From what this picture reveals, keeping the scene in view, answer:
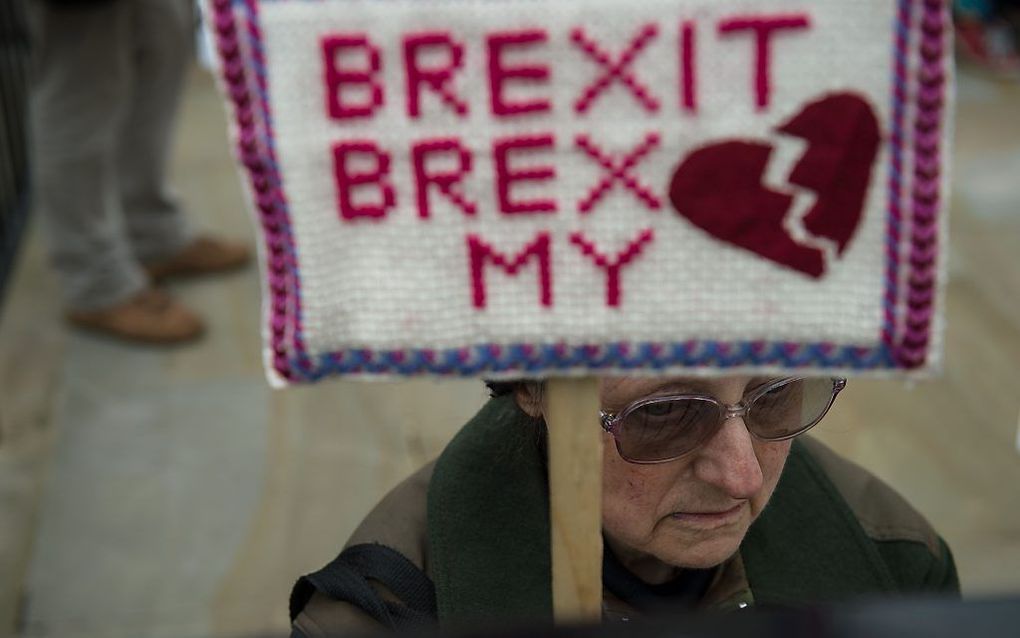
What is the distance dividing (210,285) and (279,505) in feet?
4.57

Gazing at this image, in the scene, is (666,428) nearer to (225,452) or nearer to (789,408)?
(789,408)

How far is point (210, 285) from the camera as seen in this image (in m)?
4.49

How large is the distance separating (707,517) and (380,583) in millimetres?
373

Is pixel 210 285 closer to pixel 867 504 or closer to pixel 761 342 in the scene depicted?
pixel 867 504

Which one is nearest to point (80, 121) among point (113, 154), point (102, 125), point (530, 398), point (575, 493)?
point (102, 125)

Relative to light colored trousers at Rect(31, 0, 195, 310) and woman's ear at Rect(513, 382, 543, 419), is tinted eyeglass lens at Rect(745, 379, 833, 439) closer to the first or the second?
woman's ear at Rect(513, 382, 543, 419)

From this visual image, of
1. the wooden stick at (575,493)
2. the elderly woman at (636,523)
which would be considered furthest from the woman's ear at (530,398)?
the wooden stick at (575,493)

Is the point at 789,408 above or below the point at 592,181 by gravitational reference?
below

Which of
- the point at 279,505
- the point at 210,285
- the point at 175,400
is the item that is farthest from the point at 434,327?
the point at 210,285

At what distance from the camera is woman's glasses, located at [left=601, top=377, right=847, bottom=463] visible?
1.40 m

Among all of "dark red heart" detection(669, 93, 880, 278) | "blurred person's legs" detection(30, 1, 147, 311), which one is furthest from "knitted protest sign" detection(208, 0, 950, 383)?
"blurred person's legs" detection(30, 1, 147, 311)

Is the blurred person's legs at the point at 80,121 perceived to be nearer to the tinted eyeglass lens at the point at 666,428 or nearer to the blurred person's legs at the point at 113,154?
the blurred person's legs at the point at 113,154

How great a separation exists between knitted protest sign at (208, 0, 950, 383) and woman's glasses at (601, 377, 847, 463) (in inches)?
12.8

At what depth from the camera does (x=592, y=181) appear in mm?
1036
